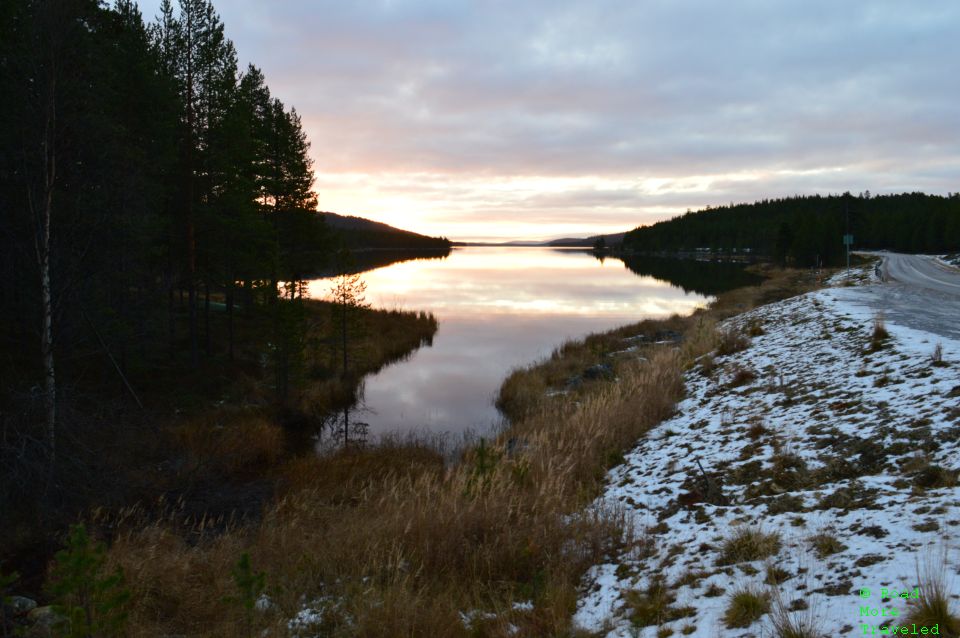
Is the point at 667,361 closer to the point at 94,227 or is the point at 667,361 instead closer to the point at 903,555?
the point at 903,555

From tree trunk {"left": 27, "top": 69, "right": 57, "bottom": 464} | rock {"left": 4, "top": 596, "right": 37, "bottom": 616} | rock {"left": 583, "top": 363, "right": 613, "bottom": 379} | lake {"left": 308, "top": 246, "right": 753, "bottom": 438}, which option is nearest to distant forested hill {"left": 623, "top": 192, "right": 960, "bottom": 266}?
lake {"left": 308, "top": 246, "right": 753, "bottom": 438}

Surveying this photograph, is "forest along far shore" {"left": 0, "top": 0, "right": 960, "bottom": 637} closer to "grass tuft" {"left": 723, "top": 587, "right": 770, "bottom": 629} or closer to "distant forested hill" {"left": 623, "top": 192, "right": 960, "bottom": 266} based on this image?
"grass tuft" {"left": 723, "top": 587, "right": 770, "bottom": 629}

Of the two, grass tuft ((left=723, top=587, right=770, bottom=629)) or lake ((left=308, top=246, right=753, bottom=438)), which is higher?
grass tuft ((left=723, top=587, right=770, bottom=629))

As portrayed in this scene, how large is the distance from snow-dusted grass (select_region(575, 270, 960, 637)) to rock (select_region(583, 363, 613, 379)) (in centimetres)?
740

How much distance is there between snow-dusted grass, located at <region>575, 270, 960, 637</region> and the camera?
13.2 ft

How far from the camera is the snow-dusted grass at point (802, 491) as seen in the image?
13.2 ft

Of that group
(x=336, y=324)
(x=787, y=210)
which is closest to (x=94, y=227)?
(x=336, y=324)

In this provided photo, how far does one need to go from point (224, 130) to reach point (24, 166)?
1279 centimetres

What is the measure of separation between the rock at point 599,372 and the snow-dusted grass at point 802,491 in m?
7.40

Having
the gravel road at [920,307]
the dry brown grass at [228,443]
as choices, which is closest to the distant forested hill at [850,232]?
the gravel road at [920,307]

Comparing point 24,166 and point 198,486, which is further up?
point 24,166

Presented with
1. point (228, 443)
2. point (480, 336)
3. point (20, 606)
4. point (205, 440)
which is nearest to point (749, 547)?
point (20, 606)

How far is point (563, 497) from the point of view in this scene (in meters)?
7.35

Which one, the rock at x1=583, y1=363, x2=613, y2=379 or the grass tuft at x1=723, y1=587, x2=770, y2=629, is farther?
the rock at x1=583, y1=363, x2=613, y2=379
